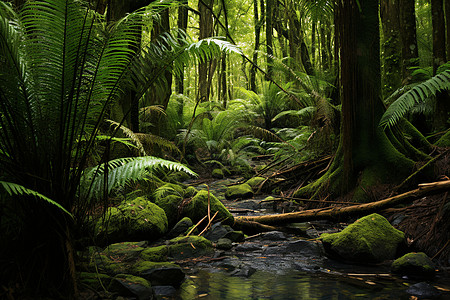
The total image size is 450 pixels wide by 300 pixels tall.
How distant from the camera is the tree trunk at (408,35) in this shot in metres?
5.55

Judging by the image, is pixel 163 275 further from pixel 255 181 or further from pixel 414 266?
pixel 255 181

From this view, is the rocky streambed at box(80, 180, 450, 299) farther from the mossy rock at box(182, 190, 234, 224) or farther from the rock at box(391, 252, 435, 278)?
the mossy rock at box(182, 190, 234, 224)

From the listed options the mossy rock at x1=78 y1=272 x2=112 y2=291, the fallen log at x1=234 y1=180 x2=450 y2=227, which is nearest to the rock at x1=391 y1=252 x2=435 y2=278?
the fallen log at x1=234 y1=180 x2=450 y2=227

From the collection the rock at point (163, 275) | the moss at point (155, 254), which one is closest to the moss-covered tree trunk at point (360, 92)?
the moss at point (155, 254)

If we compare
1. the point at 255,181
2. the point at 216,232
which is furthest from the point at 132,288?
the point at 255,181

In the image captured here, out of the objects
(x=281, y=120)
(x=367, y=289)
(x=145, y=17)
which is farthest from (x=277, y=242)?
(x=281, y=120)

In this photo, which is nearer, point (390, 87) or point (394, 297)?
point (394, 297)

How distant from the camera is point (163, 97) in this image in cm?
682

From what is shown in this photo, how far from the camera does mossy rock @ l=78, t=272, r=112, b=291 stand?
2.01 m

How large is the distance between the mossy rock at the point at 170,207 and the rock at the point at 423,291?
2.47 m

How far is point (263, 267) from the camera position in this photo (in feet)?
8.94

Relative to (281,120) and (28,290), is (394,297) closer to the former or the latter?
(28,290)

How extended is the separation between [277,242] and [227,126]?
6113mm

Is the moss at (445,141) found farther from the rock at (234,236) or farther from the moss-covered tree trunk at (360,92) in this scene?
the rock at (234,236)
